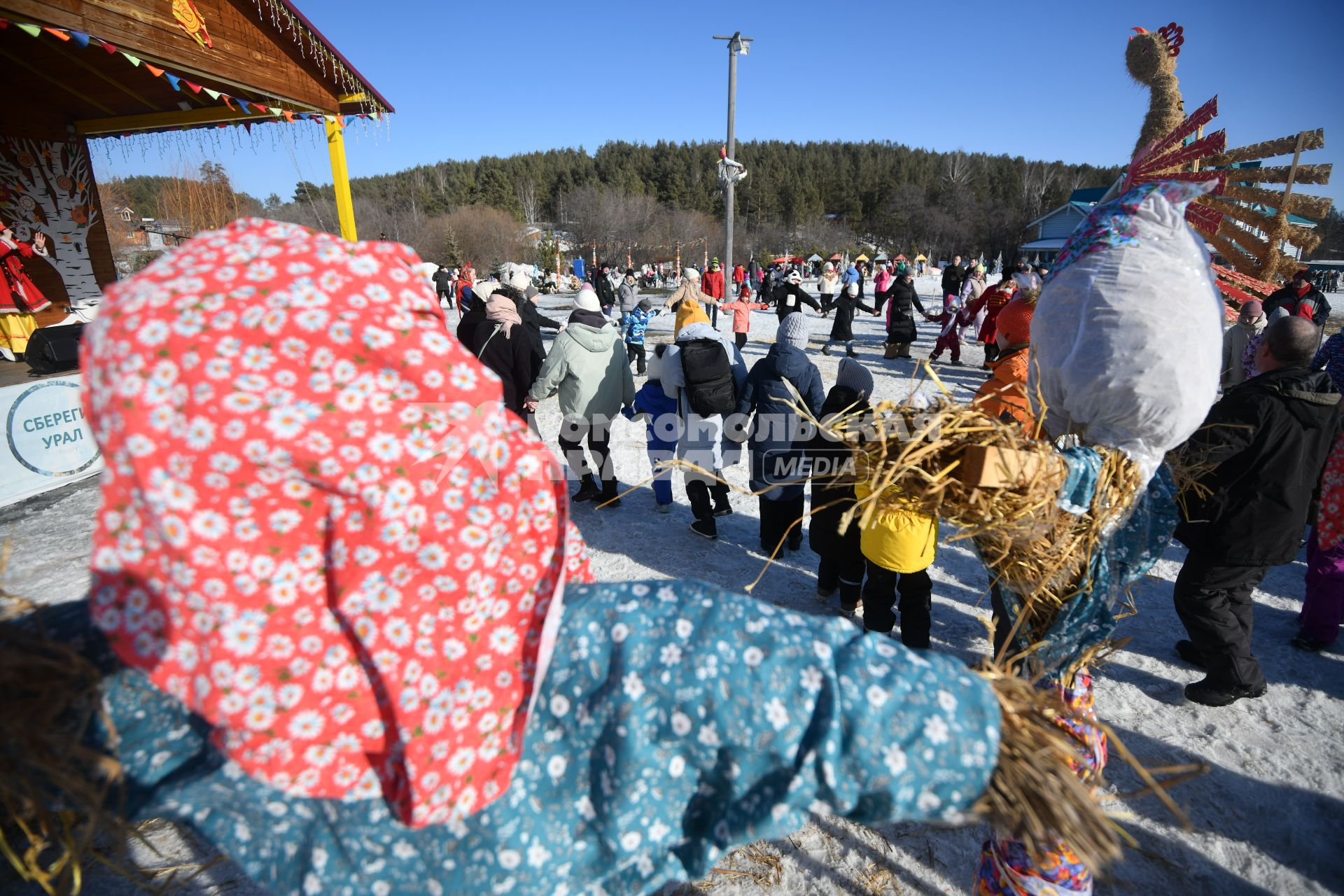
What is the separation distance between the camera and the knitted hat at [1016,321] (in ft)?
10.6

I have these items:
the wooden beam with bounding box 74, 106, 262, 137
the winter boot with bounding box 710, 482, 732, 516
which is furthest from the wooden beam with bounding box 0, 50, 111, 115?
the winter boot with bounding box 710, 482, 732, 516

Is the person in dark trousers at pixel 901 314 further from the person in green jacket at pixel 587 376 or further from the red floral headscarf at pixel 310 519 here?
the red floral headscarf at pixel 310 519

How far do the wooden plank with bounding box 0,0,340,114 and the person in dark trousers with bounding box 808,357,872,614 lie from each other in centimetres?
703

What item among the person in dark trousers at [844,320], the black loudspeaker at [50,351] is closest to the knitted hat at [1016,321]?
the person in dark trousers at [844,320]

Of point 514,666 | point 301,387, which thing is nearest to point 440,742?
point 514,666

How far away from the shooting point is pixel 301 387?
3.16ft

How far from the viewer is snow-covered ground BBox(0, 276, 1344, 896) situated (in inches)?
87.2

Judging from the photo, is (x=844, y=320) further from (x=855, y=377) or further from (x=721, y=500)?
(x=855, y=377)

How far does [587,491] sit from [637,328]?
460 centimetres

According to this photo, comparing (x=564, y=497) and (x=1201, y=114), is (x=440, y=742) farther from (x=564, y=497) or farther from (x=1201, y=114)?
(x=1201, y=114)

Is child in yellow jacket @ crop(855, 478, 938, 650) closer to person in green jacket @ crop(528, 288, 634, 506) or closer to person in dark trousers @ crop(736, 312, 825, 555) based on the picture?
person in dark trousers @ crop(736, 312, 825, 555)

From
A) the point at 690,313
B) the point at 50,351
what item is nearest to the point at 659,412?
the point at 690,313

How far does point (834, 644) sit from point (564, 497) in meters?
0.65

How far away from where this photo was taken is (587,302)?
208 inches
